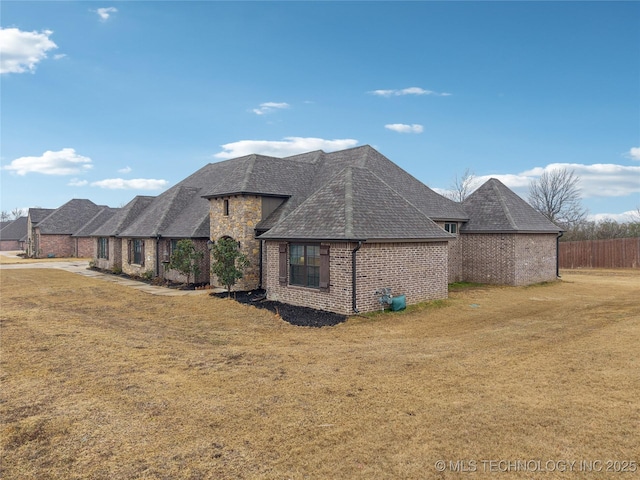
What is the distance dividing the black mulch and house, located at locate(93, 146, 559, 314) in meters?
0.34

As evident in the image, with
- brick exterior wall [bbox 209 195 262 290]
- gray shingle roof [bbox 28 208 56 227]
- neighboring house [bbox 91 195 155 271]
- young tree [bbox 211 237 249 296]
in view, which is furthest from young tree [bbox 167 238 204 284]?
gray shingle roof [bbox 28 208 56 227]

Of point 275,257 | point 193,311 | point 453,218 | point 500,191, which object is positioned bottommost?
point 193,311

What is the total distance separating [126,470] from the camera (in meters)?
4.63

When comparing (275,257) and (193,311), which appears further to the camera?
(275,257)

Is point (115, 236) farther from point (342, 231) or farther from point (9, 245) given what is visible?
point (9, 245)

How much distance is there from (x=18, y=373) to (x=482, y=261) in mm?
21198

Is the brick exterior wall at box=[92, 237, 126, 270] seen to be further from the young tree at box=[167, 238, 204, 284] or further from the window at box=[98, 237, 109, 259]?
the young tree at box=[167, 238, 204, 284]

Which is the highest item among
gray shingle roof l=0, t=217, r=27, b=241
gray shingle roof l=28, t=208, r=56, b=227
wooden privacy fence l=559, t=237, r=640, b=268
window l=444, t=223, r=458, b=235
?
gray shingle roof l=28, t=208, r=56, b=227

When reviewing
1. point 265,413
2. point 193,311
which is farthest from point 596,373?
point 193,311

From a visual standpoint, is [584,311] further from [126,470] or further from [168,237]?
[168,237]

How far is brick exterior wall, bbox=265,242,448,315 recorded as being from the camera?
13664mm

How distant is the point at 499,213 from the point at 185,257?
17.3 metres

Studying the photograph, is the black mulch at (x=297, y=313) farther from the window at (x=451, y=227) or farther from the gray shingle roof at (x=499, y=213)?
the gray shingle roof at (x=499, y=213)

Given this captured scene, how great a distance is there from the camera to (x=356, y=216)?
14562 mm
